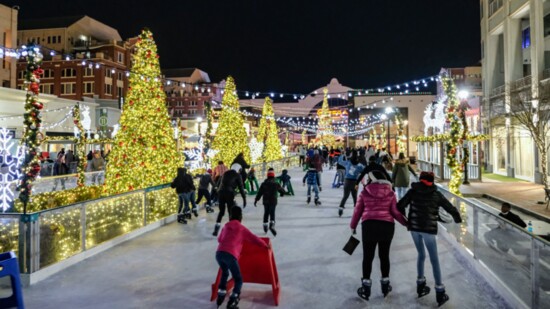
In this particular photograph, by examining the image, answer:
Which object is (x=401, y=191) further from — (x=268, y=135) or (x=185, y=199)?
Result: (x=268, y=135)

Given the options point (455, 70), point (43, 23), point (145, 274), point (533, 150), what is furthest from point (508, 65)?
point (43, 23)

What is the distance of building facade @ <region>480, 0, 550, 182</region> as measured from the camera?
2286cm

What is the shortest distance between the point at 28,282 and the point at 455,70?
230 feet

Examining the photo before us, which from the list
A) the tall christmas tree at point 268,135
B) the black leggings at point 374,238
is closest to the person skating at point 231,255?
the black leggings at point 374,238

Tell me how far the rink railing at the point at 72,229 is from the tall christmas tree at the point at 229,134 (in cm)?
1017

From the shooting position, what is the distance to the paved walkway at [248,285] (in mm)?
4973

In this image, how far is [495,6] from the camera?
98.4 ft

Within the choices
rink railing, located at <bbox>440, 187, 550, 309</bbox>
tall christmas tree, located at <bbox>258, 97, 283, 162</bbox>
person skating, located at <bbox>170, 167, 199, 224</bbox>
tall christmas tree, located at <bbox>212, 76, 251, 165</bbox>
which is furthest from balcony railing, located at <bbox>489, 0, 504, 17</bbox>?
rink railing, located at <bbox>440, 187, 550, 309</bbox>

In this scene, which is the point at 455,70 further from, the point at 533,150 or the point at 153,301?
the point at 153,301

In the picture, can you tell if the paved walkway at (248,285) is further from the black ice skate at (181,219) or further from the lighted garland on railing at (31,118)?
the lighted garland on railing at (31,118)

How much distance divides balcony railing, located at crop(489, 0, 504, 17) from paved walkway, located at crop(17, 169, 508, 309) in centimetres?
2666

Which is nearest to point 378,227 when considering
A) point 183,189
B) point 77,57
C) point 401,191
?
point 183,189

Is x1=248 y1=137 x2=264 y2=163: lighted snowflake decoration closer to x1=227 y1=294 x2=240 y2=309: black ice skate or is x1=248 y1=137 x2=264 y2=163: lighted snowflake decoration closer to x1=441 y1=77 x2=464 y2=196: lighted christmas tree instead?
x1=441 y1=77 x2=464 y2=196: lighted christmas tree

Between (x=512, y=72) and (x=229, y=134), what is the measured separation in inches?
771
